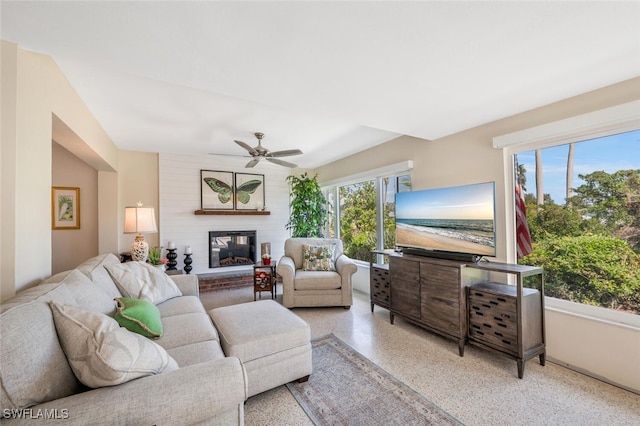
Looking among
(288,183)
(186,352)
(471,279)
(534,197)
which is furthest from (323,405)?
(288,183)

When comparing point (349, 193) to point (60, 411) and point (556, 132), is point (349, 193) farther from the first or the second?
point (60, 411)

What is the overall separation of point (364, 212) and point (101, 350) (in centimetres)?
399

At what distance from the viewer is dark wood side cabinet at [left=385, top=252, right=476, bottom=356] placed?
239 centimetres

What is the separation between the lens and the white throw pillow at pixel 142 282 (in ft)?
7.13

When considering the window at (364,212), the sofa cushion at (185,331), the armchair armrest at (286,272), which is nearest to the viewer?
the sofa cushion at (185,331)

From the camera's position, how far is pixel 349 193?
504 centimetres

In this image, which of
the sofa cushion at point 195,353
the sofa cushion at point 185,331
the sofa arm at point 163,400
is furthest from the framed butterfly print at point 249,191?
the sofa arm at point 163,400

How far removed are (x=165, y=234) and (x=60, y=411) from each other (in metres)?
4.30

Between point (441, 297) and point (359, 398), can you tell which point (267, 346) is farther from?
point (441, 297)

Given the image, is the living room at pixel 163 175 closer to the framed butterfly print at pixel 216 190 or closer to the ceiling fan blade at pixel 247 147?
the framed butterfly print at pixel 216 190

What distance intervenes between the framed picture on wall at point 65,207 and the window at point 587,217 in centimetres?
593

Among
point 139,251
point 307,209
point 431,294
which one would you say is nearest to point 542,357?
point 431,294

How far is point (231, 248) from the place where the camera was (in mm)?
5285

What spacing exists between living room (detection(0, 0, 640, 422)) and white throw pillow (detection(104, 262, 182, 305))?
17.0 inches
